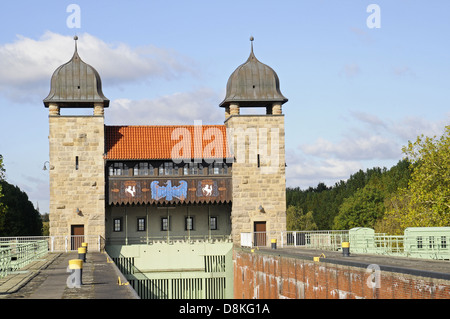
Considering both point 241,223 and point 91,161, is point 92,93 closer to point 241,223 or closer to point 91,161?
point 91,161

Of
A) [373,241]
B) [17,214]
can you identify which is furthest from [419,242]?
[17,214]

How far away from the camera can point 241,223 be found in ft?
148

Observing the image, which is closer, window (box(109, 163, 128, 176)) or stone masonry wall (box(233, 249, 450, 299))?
stone masonry wall (box(233, 249, 450, 299))

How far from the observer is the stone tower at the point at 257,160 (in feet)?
148

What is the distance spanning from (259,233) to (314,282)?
18.3 metres

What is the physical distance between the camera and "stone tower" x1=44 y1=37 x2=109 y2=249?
1726 inches

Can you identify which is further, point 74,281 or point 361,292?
point 361,292

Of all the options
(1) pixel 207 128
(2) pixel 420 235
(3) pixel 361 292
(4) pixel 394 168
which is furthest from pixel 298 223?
(3) pixel 361 292

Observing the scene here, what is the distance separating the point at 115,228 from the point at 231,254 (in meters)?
8.01

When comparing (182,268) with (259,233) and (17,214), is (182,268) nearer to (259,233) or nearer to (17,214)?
(259,233)

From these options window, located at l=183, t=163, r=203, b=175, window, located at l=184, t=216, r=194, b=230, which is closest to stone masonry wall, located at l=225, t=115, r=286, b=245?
window, located at l=183, t=163, r=203, b=175

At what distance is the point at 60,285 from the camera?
20172 millimetres

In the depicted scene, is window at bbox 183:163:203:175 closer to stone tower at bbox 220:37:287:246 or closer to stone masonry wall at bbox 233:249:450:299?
stone tower at bbox 220:37:287:246

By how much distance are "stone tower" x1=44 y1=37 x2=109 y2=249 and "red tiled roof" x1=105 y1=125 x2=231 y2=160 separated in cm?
146
